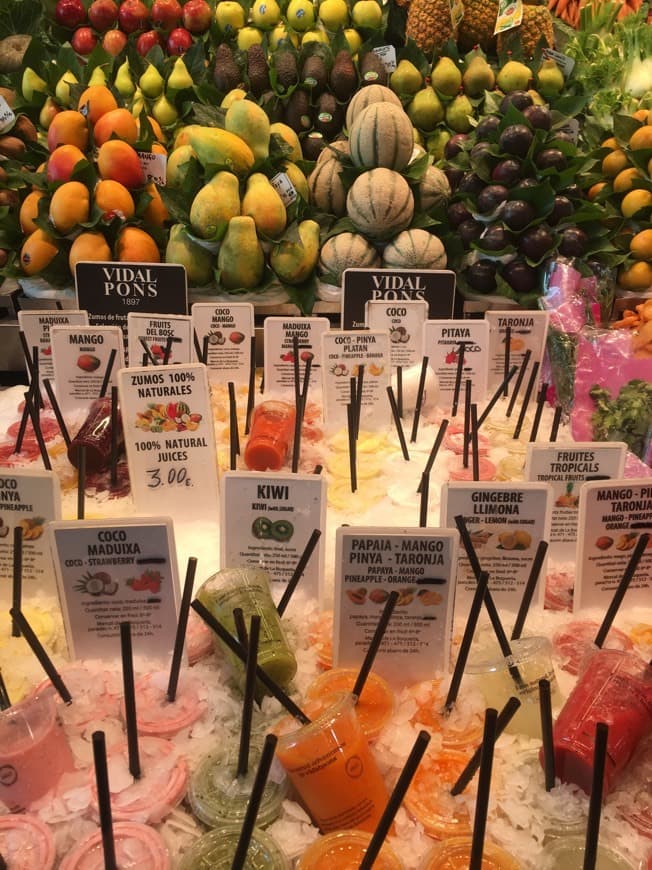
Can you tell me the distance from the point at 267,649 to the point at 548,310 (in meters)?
1.84

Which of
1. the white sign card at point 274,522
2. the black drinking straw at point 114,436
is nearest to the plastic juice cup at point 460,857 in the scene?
the white sign card at point 274,522

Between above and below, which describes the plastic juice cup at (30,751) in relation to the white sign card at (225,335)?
below

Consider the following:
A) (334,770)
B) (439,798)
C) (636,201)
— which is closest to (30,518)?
(334,770)

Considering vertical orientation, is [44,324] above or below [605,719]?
above

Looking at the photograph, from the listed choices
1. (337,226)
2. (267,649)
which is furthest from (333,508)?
(337,226)

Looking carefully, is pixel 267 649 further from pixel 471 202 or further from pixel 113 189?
pixel 471 202

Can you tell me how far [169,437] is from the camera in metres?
1.78

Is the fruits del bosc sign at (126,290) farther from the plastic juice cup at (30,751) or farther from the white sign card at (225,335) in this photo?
the plastic juice cup at (30,751)

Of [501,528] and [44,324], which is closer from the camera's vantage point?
[501,528]

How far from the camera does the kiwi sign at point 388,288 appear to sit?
257 centimetres

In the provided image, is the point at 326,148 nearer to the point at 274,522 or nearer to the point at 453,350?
the point at 453,350

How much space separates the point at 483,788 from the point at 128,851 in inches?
19.8

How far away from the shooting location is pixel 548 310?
2.58 metres

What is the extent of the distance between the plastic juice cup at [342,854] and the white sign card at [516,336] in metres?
1.77
